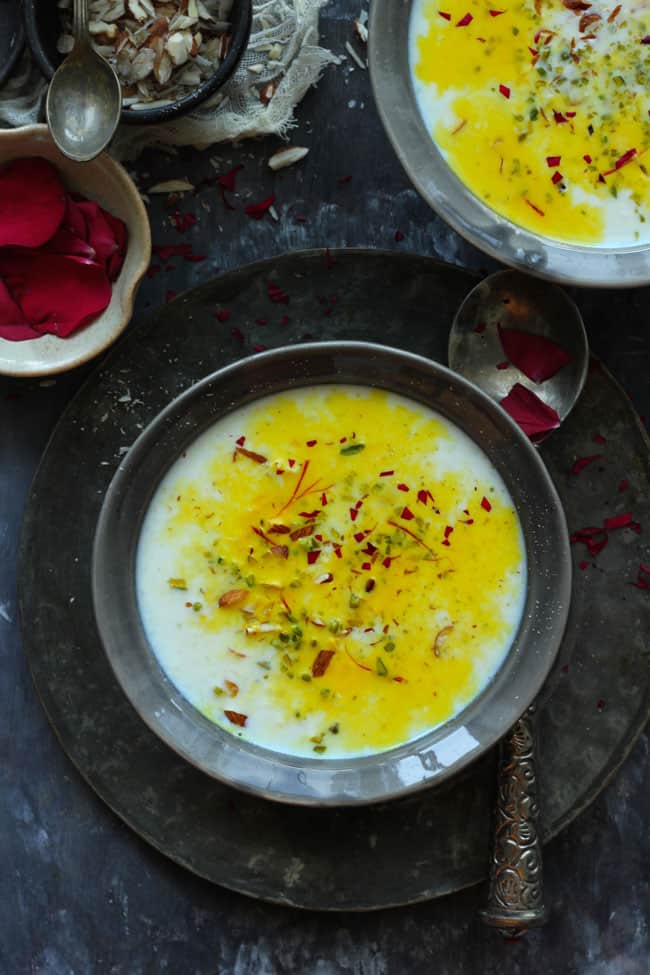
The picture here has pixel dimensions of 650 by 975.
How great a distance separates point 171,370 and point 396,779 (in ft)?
2.63

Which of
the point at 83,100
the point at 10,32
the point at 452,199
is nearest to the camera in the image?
the point at 452,199

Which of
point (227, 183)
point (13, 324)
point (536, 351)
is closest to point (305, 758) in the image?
point (536, 351)

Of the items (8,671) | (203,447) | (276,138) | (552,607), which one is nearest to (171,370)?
(203,447)

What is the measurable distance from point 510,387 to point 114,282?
72 centimetres

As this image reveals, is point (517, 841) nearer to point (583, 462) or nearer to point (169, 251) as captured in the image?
point (583, 462)

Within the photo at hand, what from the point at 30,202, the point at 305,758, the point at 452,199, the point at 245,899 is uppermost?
the point at 452,199

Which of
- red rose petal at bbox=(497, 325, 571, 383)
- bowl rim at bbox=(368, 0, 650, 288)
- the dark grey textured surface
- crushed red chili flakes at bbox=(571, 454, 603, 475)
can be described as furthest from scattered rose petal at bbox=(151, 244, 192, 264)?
crushed red chili flakes at bbox=(571, 454, 603, 475)

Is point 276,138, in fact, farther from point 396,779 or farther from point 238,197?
point 396,779

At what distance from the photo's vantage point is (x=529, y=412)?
69.6 inches

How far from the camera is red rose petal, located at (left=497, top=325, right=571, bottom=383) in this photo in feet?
5.83

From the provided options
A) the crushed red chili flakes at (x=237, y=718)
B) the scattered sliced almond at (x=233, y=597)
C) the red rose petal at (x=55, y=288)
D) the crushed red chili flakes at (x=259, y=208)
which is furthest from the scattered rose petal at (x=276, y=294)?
the crushed red chili flakes at (x=237, y=718)

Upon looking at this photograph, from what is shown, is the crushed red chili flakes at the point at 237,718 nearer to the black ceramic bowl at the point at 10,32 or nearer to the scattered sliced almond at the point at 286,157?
the scattered sliced almond at the point at 286,157

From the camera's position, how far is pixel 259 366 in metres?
1.68

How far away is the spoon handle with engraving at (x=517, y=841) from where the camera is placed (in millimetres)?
1684
